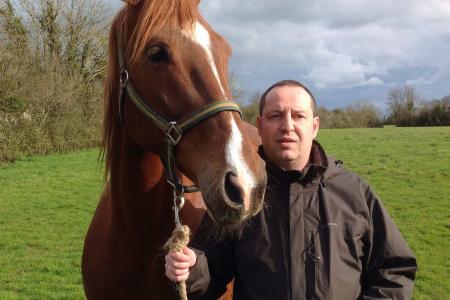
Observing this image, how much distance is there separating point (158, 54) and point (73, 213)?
8892 millimetres

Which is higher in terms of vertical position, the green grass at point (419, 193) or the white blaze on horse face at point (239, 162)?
the white blaze on horse face at point (239, 162)

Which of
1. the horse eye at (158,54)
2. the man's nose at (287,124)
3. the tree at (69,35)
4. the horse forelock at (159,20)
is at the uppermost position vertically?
the tree at (69,35)

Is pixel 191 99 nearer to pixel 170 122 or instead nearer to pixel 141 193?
pixel 170 122

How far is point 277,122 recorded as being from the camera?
90.4 inches

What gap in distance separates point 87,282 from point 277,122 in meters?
1.89

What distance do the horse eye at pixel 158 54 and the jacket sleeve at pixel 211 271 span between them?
38.0 inches

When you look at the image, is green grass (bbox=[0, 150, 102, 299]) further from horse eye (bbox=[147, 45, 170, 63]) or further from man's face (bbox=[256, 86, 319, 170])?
man's face (bbox=[256, 86, 319, 170])

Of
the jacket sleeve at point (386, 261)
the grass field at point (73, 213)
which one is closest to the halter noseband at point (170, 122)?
the jacket sleeve at point (386, 261)

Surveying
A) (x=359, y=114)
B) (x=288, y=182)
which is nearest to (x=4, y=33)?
(x=288, y=182)

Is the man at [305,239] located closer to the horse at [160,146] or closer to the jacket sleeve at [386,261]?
the jacket sleeve at [386,261]

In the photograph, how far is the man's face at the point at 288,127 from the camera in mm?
2246

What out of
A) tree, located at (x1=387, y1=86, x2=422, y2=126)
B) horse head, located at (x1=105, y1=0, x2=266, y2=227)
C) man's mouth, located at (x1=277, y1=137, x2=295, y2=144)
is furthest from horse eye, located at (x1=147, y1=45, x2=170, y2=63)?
tree, located at (x1=387, y1=86, x2=422, y2=126)

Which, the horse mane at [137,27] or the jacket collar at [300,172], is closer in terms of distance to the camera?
the jacket collar at [300,172]

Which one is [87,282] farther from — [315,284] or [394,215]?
[394,215]
